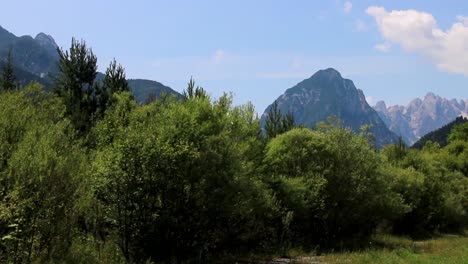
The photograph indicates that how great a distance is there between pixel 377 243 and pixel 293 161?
10.3 meters

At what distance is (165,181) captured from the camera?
55.4ft

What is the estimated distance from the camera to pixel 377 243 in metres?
33.4

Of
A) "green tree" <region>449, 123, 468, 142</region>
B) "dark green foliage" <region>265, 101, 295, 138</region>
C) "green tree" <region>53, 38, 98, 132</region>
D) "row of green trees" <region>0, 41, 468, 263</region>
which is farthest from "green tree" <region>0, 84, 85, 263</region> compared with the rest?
"green tree" <region>449, 123, 468, 142</region>

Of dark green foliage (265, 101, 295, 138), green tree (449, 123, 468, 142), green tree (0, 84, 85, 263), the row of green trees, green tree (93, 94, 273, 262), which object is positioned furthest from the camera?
green tree (449, 123, 468, 142)

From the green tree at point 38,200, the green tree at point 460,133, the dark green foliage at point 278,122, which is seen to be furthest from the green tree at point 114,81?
the green tree at point 460,133

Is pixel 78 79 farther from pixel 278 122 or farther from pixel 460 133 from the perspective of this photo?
pixel 460 133

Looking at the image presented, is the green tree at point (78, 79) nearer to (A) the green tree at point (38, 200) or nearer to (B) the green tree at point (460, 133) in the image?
(A) the green tree at point (38, 200)

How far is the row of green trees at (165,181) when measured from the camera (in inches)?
457

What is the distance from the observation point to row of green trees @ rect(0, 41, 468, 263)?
11609 mm

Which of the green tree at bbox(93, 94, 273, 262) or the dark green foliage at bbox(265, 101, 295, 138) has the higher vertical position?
the dark green foliage at bbox(265, 101, 295, 138)

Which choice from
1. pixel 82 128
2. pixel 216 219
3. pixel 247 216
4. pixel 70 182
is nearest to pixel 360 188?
pixel 247 216

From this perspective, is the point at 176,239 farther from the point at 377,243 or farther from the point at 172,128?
the point at 377,243

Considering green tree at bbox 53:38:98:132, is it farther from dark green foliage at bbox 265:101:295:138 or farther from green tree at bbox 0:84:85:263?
green tree at bbox 0:84:85:263

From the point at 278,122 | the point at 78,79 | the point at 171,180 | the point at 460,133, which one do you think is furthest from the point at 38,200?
the point at 460,133
